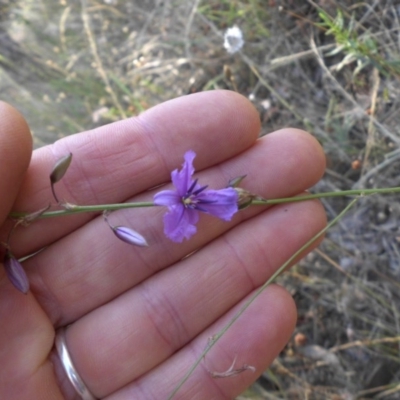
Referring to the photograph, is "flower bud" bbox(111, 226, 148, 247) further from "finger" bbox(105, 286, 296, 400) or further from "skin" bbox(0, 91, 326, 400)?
"finger" bbox(105, 286, 296, 400)

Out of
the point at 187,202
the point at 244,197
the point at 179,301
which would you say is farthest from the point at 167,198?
the point at 179,301

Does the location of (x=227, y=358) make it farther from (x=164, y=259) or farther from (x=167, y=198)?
(x=167, y=198)

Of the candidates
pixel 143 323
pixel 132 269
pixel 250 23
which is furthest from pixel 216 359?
pixel 250 23

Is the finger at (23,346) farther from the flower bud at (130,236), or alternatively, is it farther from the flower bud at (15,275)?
the flower bud at (130,236)

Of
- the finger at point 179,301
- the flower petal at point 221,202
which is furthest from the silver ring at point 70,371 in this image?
the flower petal at point 221,202

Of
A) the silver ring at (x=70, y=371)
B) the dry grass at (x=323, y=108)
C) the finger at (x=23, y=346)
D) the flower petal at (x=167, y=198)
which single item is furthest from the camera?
the dry grass at (x=323, y=108)

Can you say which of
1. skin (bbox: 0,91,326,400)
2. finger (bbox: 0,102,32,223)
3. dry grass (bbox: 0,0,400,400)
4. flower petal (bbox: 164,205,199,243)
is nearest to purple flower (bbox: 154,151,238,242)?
flower petal (bbox: 164,205,199,243)
